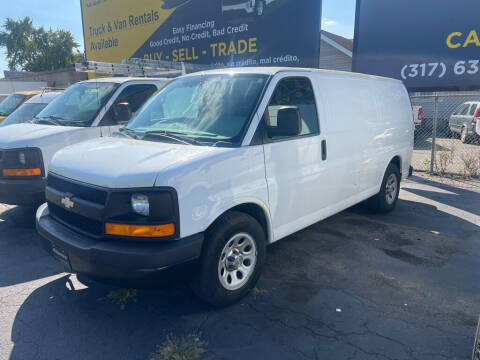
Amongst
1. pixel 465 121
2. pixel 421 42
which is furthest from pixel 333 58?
pixel 421 42

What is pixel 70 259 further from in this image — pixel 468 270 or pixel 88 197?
pixel 468 270

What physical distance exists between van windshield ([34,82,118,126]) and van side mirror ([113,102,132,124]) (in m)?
0.22

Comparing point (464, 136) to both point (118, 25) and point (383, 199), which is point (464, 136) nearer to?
point (383, 199)

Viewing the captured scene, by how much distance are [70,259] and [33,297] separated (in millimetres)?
1009

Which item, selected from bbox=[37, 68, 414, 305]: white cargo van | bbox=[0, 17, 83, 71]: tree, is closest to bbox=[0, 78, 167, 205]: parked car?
bbox=[37, 68, 414, 305]: white cargo van

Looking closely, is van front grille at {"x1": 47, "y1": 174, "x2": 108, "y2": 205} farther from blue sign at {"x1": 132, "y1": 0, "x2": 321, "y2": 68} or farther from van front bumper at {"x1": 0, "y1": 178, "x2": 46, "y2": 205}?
blue sign at {"x1": 132, "y1": 0, "x2": 321, "y2": 68}

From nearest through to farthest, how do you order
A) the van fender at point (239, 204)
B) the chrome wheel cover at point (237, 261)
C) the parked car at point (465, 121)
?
the van fender at point (239, 204) < the chrome wheel cover at point (237, 261) < the parked car at point (465, 121)

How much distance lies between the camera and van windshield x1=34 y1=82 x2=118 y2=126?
19.1 ft

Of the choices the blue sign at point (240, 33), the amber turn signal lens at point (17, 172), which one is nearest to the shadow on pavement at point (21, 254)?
the amber turn signal lens at point (17, 172)

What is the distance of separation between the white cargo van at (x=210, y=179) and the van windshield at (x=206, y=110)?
0.01 metres

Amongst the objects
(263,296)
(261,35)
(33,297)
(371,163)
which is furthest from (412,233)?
(261,35)

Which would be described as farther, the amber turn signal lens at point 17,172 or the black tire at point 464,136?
the black tire at point 464,136

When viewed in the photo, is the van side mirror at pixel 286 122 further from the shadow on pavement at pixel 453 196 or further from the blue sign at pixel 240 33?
the blue sign at pixel 240 33

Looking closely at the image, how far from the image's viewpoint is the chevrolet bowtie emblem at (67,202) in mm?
3080
